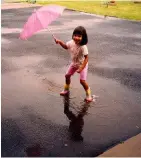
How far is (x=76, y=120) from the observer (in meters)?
5.26

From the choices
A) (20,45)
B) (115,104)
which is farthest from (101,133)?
(20,45)

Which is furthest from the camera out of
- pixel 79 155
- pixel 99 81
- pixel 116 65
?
pixel 116 65

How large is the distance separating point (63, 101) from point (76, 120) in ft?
2.78

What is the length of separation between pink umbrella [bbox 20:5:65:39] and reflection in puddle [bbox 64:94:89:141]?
5.60 feet

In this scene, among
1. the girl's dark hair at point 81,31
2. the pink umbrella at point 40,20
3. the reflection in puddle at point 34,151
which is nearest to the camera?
the reflection in puddle at point 34,151

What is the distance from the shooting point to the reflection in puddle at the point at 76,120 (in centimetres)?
479

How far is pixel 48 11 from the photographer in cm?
506

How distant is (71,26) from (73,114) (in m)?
9.96

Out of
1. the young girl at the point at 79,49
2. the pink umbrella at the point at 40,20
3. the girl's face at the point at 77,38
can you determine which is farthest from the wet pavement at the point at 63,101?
the pink umbrella at the point at 40,20

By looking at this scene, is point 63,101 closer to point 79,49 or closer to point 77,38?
point 79,49

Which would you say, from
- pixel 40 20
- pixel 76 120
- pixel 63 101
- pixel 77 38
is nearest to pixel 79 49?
pixel 77 38

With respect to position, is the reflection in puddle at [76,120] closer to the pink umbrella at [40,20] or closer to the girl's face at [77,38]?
the girl's face at [77,38]

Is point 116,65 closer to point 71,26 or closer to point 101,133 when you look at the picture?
point 101,133

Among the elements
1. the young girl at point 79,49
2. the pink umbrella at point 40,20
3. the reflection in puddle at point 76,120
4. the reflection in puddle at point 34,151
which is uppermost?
the pink umbrella at point 40,20
